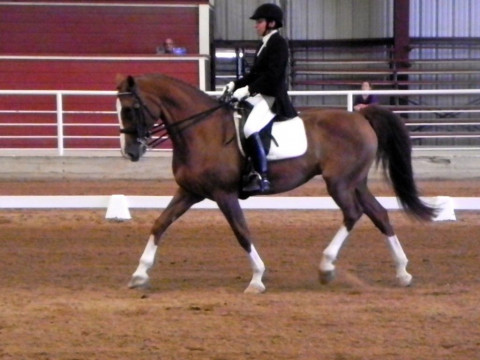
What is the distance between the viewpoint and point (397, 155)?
8.47m

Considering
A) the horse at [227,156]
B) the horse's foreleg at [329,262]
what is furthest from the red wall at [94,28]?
the horse's foreleg at [329,262]

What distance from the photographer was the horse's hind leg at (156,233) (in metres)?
7.75

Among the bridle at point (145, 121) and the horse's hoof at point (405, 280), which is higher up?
the bridle at point (145, 121)

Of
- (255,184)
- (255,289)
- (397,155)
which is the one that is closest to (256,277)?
(255,289)

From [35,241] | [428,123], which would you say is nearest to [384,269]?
[35,241]

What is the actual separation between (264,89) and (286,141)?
17.4 inches

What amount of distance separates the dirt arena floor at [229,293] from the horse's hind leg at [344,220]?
16 centimetres

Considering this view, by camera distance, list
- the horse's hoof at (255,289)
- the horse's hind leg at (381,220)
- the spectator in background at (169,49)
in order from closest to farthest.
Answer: the horse's hoof at (255,289) < the horse's hind leg at (381,220) < the spectator in background at (169,49)

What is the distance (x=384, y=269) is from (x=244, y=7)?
50.8ft

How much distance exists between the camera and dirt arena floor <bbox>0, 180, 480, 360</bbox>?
5.79 m

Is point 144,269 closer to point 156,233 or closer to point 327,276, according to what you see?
point 156,233

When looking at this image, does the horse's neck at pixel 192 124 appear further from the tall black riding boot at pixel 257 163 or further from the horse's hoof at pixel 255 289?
the horse's hoof at pixel 255 289

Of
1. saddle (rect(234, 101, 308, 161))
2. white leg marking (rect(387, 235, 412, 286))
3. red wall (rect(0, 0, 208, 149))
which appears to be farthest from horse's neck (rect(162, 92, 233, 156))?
red wall (rect(0, 0, 208, 149))

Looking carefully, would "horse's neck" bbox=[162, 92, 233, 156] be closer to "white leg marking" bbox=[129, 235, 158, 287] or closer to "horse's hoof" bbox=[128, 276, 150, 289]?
"white leg marking" bbox=[129, 235, 158, 287]
